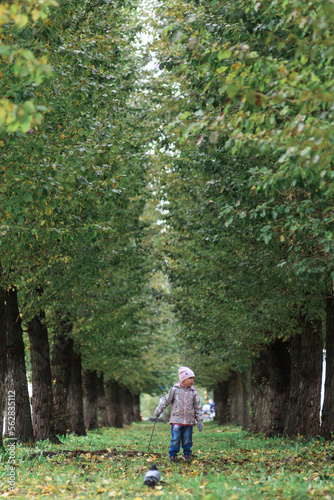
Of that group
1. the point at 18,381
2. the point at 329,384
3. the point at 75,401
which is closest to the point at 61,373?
the point at 75,401

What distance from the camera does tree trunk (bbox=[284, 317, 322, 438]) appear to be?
50.8ft

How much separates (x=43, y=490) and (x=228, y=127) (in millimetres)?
4977

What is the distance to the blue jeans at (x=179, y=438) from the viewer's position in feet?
37.3

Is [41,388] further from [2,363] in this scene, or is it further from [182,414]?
[182,414]

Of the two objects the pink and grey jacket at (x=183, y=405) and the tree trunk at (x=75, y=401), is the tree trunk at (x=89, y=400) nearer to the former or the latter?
the tree trunk at (x=75, y=401)

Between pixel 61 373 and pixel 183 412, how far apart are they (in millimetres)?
9283

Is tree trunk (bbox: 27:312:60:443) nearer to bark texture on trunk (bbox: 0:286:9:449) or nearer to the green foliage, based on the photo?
bark texture on trunk (bbox: 0:286:9:449)

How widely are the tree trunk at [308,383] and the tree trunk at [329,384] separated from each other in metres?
1.62

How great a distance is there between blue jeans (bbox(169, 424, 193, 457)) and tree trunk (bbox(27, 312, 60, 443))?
216 inches

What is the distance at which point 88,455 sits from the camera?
11.5 m

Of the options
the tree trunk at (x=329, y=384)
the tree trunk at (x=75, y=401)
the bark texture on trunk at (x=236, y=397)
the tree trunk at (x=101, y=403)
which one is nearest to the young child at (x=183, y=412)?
the tree trunk at (x=329, y=384)

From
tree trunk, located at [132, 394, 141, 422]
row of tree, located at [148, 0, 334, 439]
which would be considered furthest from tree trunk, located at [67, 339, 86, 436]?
tree trunk, located at [132, 394, 141, 422]

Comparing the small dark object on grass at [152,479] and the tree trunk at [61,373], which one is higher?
the tree trunk at [61,373]

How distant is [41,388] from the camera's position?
15.8 m
